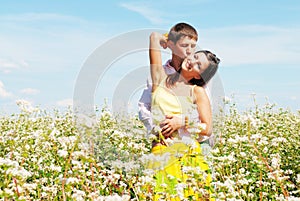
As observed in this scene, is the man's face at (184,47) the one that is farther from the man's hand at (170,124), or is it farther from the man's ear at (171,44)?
the man's hand at (170,124)

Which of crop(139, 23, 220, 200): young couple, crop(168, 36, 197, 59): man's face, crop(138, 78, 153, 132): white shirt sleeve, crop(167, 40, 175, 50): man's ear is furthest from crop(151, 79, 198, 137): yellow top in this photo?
crop(167, 40, 175, 50): man's ear

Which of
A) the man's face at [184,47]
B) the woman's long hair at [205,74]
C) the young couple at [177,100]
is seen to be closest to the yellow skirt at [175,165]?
the young couple at [177,100]

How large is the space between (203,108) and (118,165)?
923 millimetres

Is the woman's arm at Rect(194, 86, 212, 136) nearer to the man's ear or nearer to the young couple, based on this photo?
the young couple

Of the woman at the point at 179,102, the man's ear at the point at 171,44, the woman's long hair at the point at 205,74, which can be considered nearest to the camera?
the woman at the point at 179,102

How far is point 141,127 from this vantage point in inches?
209

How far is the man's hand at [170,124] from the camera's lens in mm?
4020

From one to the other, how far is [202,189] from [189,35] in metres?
1.61

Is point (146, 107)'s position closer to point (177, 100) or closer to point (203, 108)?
point (177, 100)

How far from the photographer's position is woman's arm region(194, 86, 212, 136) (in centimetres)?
412

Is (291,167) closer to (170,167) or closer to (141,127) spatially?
(141,127)

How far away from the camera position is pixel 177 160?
3.96m

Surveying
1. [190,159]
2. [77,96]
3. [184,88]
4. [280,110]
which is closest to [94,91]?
[77,96]

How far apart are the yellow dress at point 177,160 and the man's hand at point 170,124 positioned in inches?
2.0
